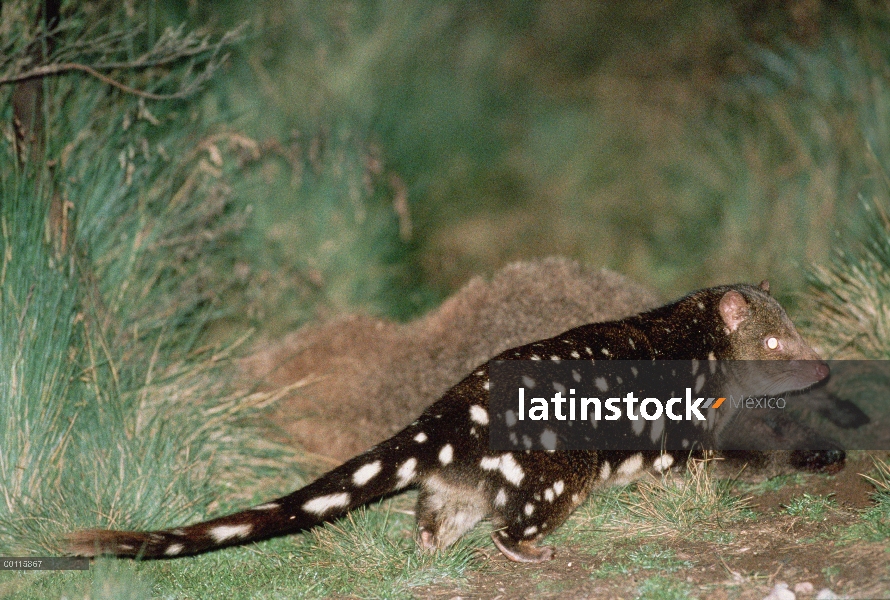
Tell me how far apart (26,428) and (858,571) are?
3.84 meters

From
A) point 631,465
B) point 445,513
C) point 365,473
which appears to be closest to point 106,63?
point 365,473

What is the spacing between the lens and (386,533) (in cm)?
442

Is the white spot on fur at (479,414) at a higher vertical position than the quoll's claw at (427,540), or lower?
higher

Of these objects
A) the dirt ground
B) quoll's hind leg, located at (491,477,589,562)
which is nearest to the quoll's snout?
the dirt ground

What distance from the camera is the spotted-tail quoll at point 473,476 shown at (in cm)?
344

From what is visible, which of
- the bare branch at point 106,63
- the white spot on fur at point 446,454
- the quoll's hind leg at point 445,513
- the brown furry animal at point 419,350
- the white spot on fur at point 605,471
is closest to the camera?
the white spot on fur at point 446,454

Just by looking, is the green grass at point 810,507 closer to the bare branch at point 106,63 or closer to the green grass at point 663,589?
the green grass at point 663,589

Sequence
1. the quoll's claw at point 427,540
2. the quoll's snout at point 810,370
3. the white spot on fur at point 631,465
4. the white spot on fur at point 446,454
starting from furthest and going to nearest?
the quoll's snout at point 810,370
the white spot on fur at point 631,465
the quoll's claw at point 427,540
the white spot on fur at point 446,454

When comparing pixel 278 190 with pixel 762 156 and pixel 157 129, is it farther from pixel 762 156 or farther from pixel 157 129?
pixel 762 156

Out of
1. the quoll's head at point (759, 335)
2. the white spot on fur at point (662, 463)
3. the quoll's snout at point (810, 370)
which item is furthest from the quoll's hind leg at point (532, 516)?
the quoll's snout at point (810, 370)

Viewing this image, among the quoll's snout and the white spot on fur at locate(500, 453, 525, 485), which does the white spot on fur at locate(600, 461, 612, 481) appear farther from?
the quoll's snout

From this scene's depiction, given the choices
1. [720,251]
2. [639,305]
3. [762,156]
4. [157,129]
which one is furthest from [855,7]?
[157,129]

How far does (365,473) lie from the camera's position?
11.9ft

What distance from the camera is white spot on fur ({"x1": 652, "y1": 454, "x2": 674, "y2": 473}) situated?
14.1 ft
